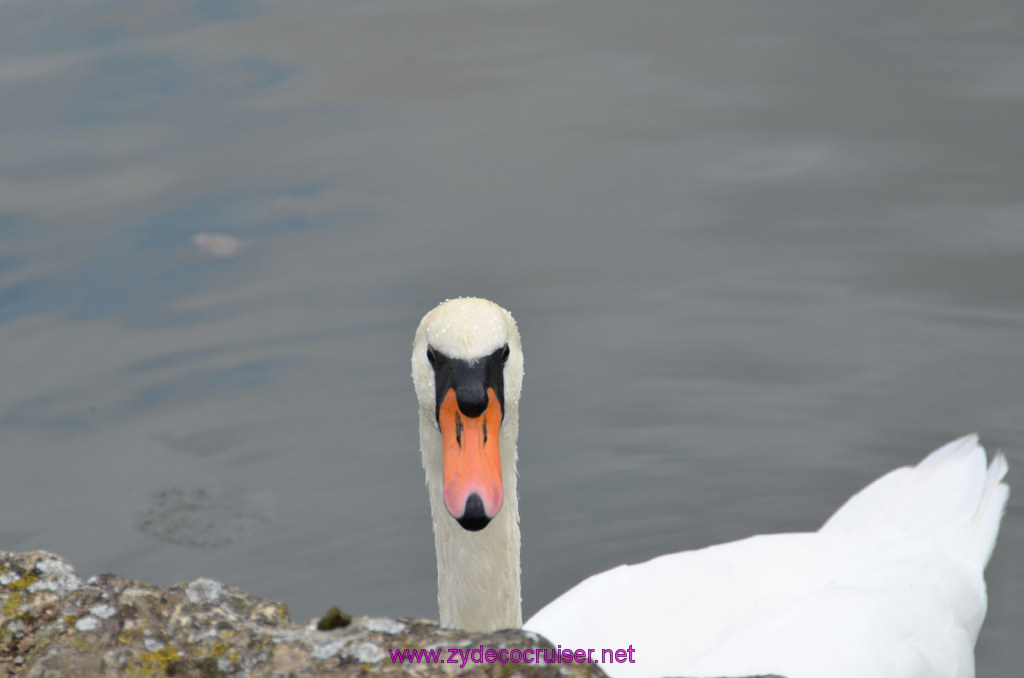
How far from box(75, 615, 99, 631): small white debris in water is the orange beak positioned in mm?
1244

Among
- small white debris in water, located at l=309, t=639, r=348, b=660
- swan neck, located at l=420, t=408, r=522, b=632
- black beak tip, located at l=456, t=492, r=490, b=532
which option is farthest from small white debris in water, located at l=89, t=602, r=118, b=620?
swan neck, located at l=420, t=408, r=522, b=632

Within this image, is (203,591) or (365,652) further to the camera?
(203,591)

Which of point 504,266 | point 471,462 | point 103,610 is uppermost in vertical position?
point 504,266

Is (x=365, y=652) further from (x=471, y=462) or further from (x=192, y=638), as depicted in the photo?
(x=471, y=462)

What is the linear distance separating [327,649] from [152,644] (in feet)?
1.00

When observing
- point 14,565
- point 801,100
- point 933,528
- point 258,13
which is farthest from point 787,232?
point 14,565

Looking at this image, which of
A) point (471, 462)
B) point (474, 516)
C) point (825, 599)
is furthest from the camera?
point (825, 599)

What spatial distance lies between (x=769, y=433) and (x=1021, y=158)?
289 centimetres

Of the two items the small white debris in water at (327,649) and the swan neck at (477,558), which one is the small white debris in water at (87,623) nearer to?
the small white debris in water at (327,649)

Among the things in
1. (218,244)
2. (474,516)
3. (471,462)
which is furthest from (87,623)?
(218,244)

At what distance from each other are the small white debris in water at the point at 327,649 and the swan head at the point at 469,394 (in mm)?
1096

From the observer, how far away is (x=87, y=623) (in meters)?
2.05

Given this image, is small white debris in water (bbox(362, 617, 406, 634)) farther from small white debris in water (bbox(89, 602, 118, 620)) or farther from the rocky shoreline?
small white debris in water (bbox(89, 602, 118, 620))

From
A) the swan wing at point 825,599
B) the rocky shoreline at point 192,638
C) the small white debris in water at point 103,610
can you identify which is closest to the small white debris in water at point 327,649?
the rocky shoreline at point 192,638
